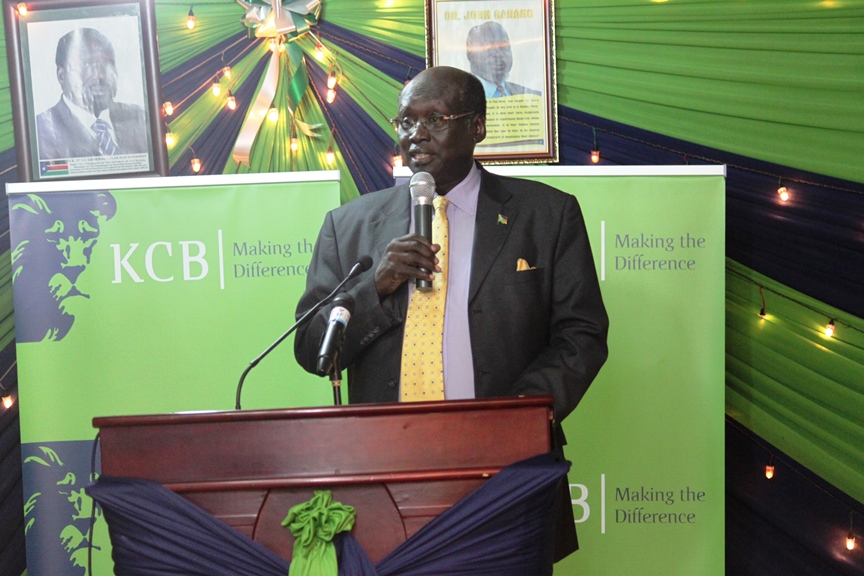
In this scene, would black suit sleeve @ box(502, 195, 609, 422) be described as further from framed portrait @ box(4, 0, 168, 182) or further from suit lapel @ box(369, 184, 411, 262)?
framed portrait @ box(4, 0, 168, 182)

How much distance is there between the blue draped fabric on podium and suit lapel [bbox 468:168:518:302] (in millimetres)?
862

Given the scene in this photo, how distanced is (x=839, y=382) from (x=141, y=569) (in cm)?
304

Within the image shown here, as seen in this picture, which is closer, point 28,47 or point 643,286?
point 643,286

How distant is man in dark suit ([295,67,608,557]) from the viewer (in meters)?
2.45

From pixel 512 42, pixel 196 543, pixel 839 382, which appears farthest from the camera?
pixel 512 42

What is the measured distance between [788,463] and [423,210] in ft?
7.97

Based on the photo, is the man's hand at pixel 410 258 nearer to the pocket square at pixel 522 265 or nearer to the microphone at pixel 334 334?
the microphone at pixel 334 334

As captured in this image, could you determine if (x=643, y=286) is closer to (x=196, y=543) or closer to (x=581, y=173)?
(x=581, y=173)

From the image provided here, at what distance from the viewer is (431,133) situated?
2.63 metres

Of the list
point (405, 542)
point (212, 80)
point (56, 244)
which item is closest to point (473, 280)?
point (405, 542)

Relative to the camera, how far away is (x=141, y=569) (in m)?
1.78

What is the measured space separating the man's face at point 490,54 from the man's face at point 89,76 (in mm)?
1667

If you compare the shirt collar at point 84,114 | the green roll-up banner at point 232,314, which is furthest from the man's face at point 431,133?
the shirt collar at point 84,114

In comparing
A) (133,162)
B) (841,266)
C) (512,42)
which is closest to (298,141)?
(133,162)
